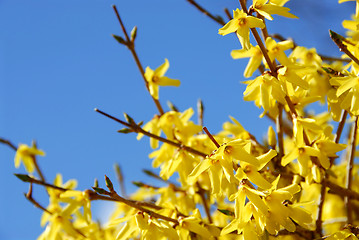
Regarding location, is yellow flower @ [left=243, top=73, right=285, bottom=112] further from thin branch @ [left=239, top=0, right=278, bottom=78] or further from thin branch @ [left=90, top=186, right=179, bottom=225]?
thin branch @ [left=90, top=186, right=179, bottom=225]

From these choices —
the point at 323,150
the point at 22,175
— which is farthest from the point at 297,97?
the point at 22,175

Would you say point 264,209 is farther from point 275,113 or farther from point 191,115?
point 191,115

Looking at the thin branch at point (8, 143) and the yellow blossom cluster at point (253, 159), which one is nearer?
the yellow blossom cluster at point (253, 159)

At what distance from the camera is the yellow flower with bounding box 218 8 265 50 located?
153 cm

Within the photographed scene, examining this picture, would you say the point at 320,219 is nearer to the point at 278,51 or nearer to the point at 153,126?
the point at 278,51

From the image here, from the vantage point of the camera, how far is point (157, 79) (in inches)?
83.2

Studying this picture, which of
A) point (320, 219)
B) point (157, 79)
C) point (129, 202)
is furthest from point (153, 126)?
point (320, 219)

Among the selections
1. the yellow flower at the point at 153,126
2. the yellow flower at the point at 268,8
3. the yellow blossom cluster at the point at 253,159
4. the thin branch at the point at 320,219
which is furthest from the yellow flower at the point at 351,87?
the yellow flower at the point at 153,126

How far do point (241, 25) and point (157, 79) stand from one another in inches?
26.5

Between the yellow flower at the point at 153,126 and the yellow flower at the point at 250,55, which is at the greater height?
the yellow flower at the point at 250,55

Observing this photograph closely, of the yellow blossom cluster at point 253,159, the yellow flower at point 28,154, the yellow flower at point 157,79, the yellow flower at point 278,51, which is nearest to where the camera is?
the yellow blossom cluster at point 253,159

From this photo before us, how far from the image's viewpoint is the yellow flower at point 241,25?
1527 mm

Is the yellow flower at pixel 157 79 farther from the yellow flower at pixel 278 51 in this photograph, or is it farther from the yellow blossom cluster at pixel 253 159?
the yellow flower at pixel 278 51

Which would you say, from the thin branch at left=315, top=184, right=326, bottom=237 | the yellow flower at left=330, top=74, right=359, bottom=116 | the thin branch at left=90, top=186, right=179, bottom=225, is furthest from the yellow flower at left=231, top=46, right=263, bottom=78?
the thin branch at left=90, top=186, right=179, bottom=225
